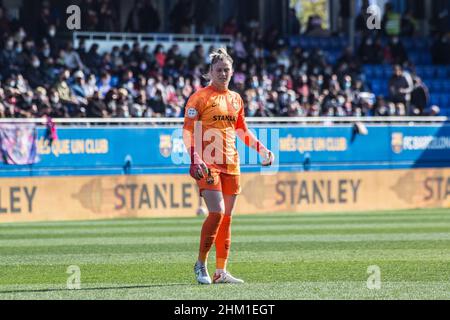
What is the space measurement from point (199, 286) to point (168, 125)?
16.5m

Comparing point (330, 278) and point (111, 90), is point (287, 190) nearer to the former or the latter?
point (111, 90)

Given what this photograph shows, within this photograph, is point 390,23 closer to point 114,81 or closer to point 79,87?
point 114,81

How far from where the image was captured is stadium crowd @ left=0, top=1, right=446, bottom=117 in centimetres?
2830

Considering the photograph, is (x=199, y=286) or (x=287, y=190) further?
(x=287, y=190)

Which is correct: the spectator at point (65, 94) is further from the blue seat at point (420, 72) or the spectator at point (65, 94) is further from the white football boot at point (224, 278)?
the white football boot at point (224, 278)

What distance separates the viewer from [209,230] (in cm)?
1201

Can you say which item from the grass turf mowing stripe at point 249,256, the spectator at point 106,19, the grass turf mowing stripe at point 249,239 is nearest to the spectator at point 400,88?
the spectator at point 106,19

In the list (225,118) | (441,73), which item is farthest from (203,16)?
(225,118)

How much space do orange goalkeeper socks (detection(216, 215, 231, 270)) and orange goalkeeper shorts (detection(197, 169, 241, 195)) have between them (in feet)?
0.85

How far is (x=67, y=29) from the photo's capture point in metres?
34.0

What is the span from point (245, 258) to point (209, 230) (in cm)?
344

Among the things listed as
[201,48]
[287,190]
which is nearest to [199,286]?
[287,190]

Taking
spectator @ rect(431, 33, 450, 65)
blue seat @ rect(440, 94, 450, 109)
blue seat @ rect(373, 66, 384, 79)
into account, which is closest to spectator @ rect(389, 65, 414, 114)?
blue seat @ rect(440, 94, 450, 109)

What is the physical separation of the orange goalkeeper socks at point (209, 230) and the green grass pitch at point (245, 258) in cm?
34
